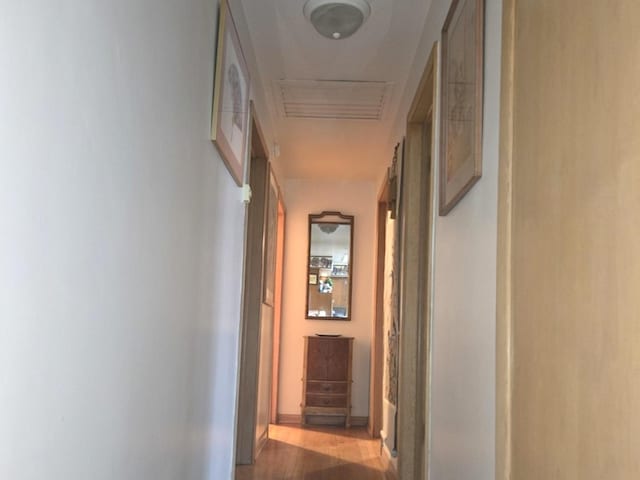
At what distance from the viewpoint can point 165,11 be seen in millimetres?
1680

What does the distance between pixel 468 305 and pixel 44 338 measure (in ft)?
4.21

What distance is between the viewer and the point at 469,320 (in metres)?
1.95

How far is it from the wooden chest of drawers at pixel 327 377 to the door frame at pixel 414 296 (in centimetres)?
235

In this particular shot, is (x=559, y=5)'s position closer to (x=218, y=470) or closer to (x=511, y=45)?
(x=511, y=45)

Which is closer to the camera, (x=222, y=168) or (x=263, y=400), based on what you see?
(x=222, y=168)

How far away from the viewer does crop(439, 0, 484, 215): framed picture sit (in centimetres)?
188

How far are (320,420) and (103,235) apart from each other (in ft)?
16.4

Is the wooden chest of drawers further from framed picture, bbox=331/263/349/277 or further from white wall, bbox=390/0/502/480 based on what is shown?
white wall, bbox=390/0/502/480

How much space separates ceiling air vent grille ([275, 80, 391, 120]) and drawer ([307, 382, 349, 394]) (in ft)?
8.14

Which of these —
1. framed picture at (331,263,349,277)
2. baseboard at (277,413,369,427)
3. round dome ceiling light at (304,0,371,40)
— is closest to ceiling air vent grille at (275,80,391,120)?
round dome ceiling light at (304,0,371,40)

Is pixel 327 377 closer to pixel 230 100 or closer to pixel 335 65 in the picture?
pixel 335 65

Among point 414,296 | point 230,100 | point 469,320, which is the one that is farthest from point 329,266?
point 469,320

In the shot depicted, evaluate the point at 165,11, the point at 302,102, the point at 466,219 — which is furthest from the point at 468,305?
the point at 302,102

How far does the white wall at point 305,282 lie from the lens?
609 cm
